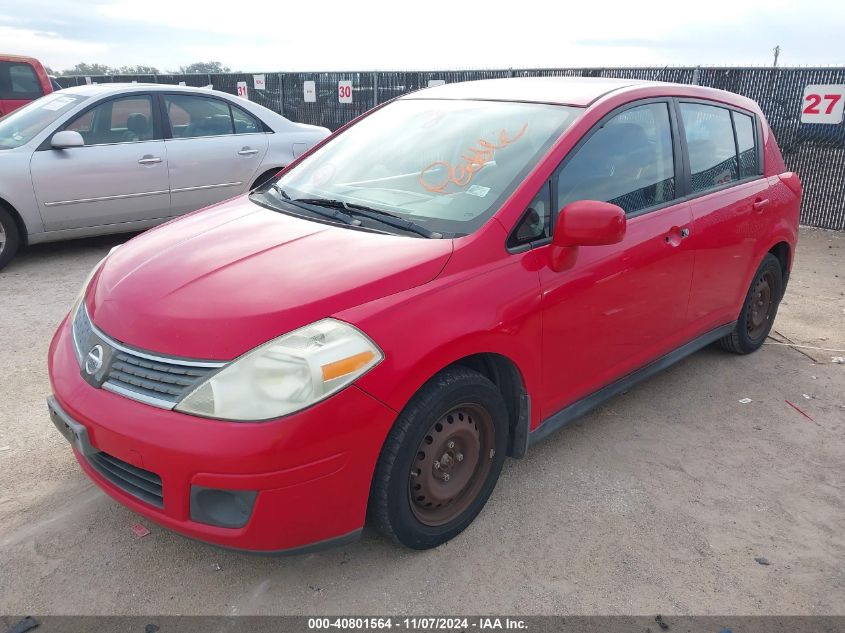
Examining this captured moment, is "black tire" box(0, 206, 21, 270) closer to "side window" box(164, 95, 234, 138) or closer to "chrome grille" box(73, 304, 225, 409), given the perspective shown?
"side window" box(164, 95, 234, 138)

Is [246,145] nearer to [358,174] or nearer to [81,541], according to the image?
[358,174]

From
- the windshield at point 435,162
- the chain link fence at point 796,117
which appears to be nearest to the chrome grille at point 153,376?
the windshield at point 435,162

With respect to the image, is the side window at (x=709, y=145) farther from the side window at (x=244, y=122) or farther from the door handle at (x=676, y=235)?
the side window at (x=244, y=122)

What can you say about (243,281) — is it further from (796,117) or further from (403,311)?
(796,117)

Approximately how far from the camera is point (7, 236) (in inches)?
241

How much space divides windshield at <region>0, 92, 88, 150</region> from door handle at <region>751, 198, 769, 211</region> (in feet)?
18.9

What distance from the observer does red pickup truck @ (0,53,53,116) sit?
1207cm

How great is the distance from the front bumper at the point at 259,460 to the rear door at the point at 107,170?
4.60m

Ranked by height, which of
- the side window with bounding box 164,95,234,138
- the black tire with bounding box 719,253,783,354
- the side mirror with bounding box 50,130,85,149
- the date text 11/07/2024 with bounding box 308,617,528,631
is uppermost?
the side window with bounding box 164,95,234,138

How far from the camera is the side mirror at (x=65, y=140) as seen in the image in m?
6.09

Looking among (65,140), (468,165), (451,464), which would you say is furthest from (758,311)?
(65,140)

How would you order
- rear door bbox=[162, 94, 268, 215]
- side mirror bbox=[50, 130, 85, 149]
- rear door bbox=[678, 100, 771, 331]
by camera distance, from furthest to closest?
rear door bbox=[162, 94, 268, 215]
side mirror bbox=[50, 130, 85, 149]
rear door bbox=[678, 100, 771, 331]

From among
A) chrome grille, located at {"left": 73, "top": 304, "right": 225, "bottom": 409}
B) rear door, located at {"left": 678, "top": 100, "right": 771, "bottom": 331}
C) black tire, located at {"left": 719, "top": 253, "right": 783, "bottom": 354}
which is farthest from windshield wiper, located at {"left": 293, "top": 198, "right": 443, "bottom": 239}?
black tire, located at {"left": 719, "top": 253, "right": 783, "bottom": 354}

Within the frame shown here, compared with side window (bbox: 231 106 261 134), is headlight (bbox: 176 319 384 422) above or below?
below
